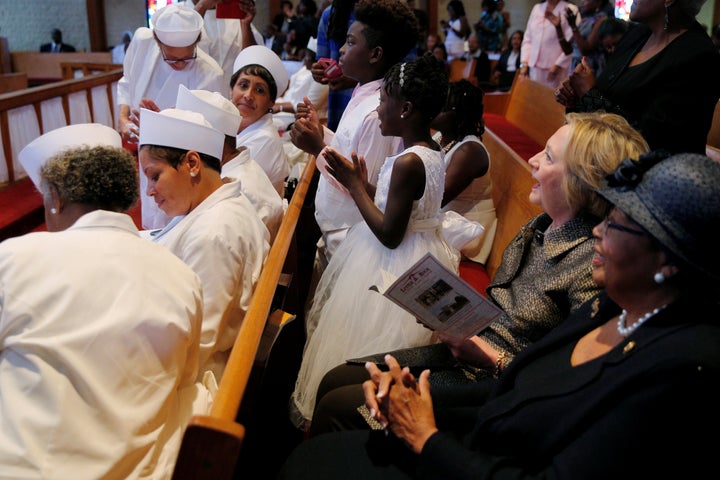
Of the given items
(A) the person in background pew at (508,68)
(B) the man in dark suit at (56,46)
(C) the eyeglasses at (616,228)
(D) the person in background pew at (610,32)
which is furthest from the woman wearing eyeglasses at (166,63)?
(B) the man in dark suit at (56,46)

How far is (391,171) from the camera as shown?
251 cm

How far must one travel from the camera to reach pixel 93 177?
1.83 m

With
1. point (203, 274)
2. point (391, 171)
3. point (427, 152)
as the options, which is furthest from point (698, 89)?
point (203, 274)

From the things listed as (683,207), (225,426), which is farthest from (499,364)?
(225,426)

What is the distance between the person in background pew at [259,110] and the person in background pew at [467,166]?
96 cm

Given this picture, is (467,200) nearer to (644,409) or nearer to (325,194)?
(325,194)

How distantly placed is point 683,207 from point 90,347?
134 centimetres

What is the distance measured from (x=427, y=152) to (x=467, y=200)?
142 centimetres

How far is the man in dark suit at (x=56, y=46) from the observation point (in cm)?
1460

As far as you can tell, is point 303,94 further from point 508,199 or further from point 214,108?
point 214,108

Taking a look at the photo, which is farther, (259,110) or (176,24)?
(176,24)

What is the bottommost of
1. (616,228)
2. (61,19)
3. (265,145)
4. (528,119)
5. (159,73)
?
(61,19)

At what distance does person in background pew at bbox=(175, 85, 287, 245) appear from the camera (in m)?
3.09

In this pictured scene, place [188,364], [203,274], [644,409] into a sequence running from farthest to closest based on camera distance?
[203,274]
[188,364]
[644,409]
